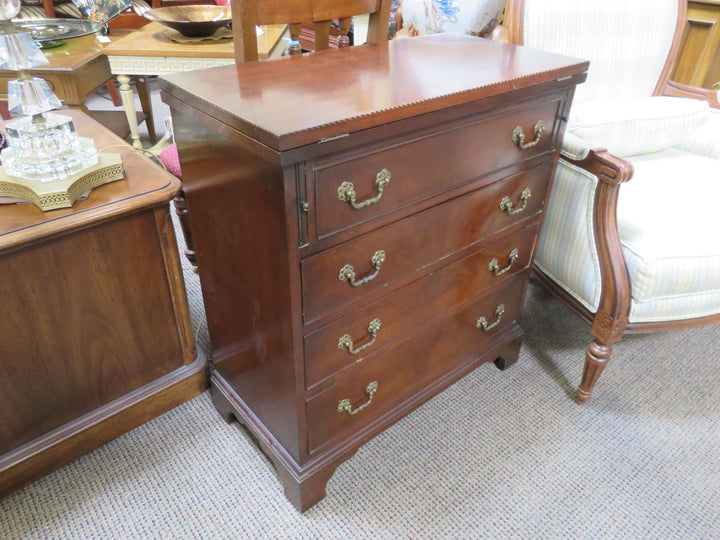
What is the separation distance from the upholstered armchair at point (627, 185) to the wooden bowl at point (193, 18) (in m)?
1.42

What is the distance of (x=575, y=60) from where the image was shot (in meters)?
1.17

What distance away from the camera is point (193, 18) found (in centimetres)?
249

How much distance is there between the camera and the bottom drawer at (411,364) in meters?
1.17

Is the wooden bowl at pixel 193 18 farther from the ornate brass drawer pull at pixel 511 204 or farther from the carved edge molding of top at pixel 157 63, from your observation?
→ the ornate brass drawer pull at pixel 511 204

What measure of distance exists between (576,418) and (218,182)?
3.92 ft

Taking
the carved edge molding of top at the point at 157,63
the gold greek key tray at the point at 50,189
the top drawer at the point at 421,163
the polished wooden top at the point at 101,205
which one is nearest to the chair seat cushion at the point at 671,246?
the top drawer at the point at 421,163

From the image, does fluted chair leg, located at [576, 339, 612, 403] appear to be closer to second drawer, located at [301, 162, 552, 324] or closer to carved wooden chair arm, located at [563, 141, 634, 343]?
carved wooden chair arm, located at [563, 141, 634, 343]

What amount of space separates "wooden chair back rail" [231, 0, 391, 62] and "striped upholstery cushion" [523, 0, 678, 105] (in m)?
0.47

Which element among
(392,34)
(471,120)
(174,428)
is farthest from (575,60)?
(392,34)

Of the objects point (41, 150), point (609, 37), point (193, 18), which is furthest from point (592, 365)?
point (193, 18)

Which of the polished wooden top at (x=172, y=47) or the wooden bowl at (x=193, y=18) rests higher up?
the wooden bowl at (x=193, y=18)

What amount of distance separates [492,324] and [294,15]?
3.09ft

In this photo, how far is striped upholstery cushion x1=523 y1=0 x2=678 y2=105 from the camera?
153 centimetres

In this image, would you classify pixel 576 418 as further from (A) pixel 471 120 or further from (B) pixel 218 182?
(B) pixel 218 182
